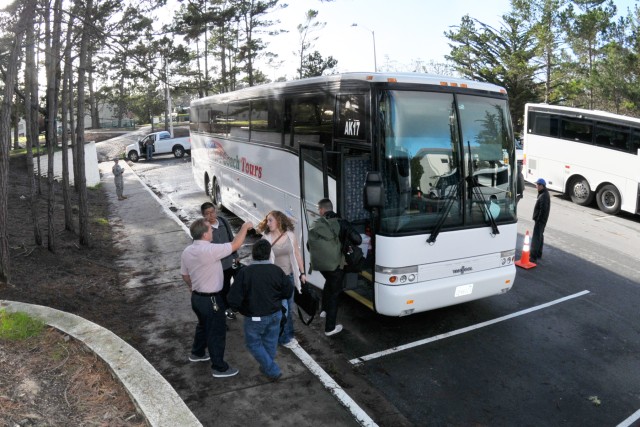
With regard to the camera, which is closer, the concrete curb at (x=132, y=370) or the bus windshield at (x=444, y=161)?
the concrete curb at (x=132, y=370)

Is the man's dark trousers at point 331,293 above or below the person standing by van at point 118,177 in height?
below

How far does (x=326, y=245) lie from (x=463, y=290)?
197 centimetres

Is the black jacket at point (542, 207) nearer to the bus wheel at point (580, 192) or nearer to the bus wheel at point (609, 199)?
the bus wheel at point (609, 199)

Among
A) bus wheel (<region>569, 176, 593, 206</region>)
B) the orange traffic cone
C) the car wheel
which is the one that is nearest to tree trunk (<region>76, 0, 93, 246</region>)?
the orange traffic cone

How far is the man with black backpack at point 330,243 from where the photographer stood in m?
6.31

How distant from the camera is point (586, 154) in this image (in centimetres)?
1593

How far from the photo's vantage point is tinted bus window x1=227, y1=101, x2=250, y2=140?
450 inches

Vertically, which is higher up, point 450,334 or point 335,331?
point 335,331

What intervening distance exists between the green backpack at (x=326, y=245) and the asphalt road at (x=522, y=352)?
111 cm

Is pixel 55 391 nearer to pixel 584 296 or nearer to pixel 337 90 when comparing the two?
pixel 337 90

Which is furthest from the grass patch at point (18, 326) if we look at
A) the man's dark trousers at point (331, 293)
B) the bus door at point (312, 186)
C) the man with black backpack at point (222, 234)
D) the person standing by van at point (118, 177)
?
the person standing by van at point (118, 177)

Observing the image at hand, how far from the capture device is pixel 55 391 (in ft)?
14.5

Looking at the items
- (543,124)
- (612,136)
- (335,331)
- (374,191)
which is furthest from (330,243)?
(543,124)

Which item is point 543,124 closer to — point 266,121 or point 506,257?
point 266,121
